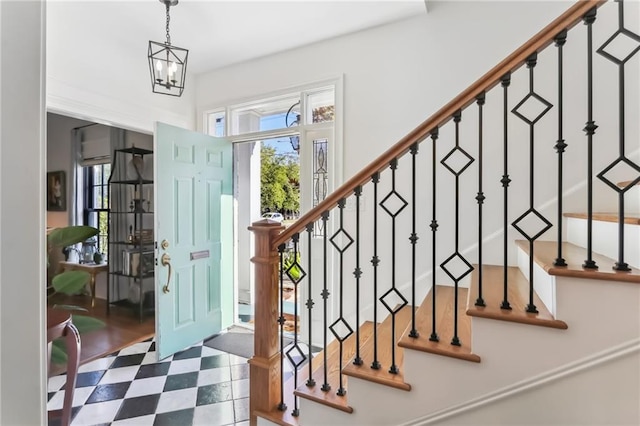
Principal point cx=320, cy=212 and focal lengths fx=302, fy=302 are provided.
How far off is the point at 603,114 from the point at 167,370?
359 cm

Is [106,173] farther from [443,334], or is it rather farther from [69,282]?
[443,334]

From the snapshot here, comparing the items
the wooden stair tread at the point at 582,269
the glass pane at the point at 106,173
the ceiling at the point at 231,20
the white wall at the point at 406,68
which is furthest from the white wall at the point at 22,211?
the glass pane at the point at 106,173

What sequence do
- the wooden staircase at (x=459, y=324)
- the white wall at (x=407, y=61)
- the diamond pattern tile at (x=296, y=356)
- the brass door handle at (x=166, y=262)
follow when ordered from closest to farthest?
the wooden staircase at (x=459, y=324) < the diamond pattern tile at (x=296, y=356) < the white wall at (x=407, y=61) < the brass door handle at (x=166, y=262)

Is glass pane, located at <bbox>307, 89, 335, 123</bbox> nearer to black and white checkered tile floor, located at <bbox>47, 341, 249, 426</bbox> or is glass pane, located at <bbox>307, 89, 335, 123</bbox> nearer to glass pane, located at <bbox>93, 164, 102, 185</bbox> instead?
black and white checkered tile floor, located at <bbox>47, 341, 249, 426</bbox>

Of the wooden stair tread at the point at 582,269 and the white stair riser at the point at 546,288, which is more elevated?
the wooden stair tread at the point at 582,269

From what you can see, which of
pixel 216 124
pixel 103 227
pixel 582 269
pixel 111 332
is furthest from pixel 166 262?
pixel 582 269

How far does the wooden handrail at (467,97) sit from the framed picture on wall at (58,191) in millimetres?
4312

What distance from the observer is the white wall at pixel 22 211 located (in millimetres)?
606

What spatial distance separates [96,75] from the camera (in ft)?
8.50

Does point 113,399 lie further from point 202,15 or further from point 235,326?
point 202,15

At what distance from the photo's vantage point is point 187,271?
2.85m

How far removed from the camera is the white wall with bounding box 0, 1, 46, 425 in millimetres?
606

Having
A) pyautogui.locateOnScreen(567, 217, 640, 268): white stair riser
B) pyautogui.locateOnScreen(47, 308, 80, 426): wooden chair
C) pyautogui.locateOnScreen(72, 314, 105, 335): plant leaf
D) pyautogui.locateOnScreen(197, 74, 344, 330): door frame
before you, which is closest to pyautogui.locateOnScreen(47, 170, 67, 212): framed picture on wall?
pyautogui.locateOnScreen(197, 74, 344, 330): door frame

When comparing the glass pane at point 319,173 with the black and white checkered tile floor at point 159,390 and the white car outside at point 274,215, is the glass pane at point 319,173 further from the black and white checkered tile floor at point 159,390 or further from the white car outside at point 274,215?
the white car outside at point 274,215
